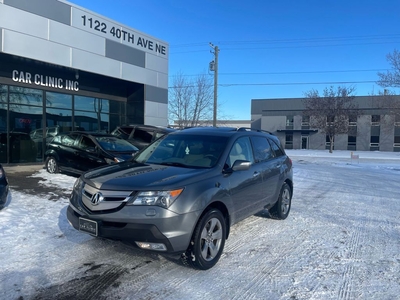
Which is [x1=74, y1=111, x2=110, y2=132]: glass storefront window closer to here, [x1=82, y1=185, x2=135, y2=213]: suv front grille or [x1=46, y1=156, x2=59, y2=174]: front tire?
[x1=46, y1=156, x2=59, y2=174]: front tire

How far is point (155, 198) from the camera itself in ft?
11.4

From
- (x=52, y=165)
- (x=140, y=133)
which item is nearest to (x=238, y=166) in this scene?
(x=52, y=165)

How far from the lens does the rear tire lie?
602cm

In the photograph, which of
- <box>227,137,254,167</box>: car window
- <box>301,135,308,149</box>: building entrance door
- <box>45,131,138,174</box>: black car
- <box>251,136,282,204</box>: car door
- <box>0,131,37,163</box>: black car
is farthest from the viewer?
<box>301,135,308,149</box>: building entrance door

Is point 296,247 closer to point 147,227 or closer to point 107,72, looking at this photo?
point 147,227

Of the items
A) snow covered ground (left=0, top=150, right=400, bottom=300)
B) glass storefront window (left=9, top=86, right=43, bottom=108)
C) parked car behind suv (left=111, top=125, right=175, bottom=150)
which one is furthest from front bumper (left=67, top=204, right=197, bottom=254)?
glass storefront window (left=9, top=86, right=43, bottom=108)

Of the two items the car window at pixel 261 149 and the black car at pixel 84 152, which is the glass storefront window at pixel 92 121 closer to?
the black car at pixel 84 152

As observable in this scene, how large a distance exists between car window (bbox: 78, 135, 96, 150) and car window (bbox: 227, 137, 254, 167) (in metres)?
5.68

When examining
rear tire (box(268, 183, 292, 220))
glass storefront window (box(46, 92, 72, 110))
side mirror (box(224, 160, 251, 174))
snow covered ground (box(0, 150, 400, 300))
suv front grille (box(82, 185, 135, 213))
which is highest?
glass storefront window (box(46, 92, 72, 110))

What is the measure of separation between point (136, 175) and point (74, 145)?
664 centimetres

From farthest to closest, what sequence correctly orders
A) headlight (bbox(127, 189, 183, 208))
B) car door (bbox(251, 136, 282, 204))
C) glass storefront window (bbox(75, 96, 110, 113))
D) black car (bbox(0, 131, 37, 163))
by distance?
glass storefront window (bbox(75, 96, 110, 113)), black car (bbox(0, 131, 37, 163)), car door (bbox(251, 136, 282, 204)), headlight (bbox(127, 189, 183, 208))

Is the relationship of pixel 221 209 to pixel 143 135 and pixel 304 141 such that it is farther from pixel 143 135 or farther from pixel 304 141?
pixel 304 141

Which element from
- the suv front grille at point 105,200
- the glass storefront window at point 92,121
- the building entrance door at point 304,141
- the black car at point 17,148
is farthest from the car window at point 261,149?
the building entrance door at point 304,141

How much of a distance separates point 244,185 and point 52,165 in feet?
25.9
